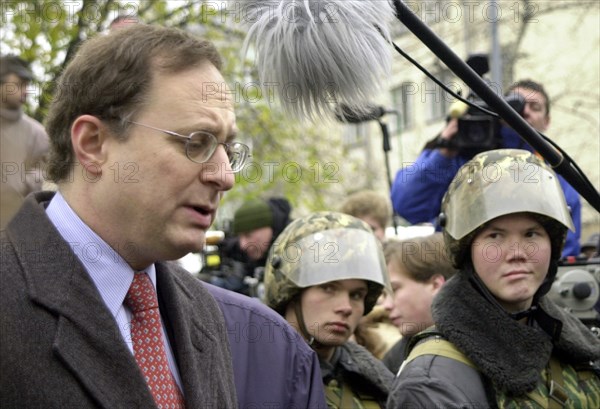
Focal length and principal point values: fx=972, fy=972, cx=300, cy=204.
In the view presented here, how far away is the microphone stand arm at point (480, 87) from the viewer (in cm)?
266

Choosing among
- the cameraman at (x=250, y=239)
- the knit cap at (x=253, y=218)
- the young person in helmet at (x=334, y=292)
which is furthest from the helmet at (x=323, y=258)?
the knit cap at (x=253, y=218)

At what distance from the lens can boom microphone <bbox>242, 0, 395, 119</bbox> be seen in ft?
8.84

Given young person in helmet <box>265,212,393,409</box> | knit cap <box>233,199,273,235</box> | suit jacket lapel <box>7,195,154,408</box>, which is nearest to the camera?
suit jacket lapel <box>7,195,154,408</box>

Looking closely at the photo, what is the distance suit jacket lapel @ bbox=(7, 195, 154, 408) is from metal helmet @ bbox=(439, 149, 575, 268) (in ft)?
5.75

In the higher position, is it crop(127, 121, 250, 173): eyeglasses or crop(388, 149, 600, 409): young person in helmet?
crop(127, 121, 250, 173): eyeglasses

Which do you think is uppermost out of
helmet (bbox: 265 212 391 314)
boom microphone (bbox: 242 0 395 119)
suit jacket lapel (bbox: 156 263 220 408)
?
boom microphone (bbox: 242 0 395 119)

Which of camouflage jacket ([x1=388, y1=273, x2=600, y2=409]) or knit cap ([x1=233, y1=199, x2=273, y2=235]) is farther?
knit cap ([x1=233, y1=199, x2=273, y2=235])

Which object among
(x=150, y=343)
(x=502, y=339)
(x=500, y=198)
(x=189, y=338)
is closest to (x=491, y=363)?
(x=502, y=339)

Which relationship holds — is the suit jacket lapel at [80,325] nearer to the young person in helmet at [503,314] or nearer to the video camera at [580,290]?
the young person in helmet at [503,314]

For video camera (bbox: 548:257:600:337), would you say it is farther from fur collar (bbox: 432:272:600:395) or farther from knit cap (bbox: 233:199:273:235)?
knit cap (bbox: 233:199:273:235)

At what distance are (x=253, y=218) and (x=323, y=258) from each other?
2907mm

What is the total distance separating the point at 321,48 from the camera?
2711 millimetres

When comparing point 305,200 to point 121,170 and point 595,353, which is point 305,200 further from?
point 121,170

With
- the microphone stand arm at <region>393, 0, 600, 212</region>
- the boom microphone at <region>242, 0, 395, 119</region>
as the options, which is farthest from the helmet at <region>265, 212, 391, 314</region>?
the boom microphone at <region>242, 0, 395, 119</region>
